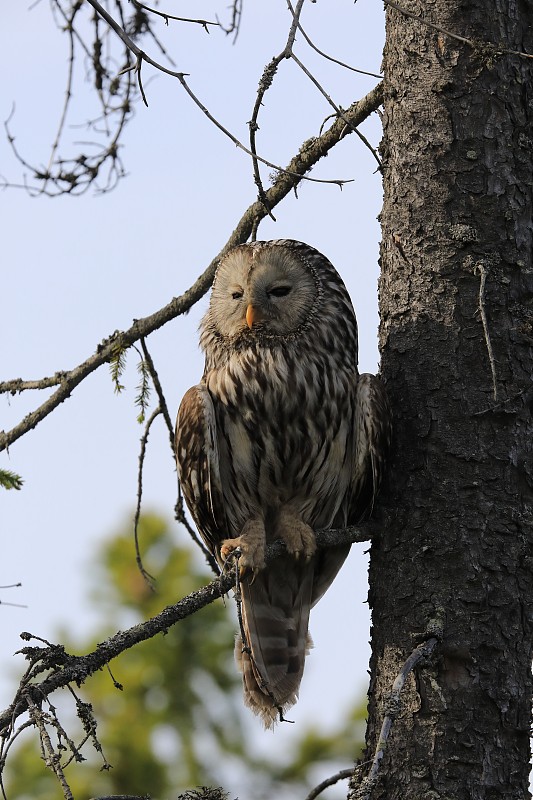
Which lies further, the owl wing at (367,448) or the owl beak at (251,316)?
the owl beak at (251,316)

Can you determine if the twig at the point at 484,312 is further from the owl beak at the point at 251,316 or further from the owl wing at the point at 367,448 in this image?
the owl beak at the point at 251,316

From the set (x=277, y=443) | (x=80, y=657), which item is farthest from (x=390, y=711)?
(x=277, y=443)

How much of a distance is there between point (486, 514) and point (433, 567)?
0.71ft

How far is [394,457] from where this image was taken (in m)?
3.38

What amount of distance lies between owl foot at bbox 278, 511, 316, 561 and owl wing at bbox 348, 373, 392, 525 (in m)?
0.21

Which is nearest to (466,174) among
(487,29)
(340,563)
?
(487,29)

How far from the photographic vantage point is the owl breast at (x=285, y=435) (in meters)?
3.70

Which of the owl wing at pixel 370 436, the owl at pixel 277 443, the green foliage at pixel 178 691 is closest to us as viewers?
the owl wing at pixel 370 436

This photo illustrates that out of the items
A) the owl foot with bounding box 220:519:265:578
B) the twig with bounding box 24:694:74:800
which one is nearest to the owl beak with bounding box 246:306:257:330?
the owl foot with bounding box 220:519:265:578

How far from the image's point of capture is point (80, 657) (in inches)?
103

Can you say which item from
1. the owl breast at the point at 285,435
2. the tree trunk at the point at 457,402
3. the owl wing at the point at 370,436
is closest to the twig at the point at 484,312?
the tree trunk at the point at 457,402

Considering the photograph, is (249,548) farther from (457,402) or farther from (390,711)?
(390,711)

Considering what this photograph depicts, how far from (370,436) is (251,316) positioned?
2.57 ft

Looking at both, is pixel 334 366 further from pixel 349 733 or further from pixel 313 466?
pixel 349 733
